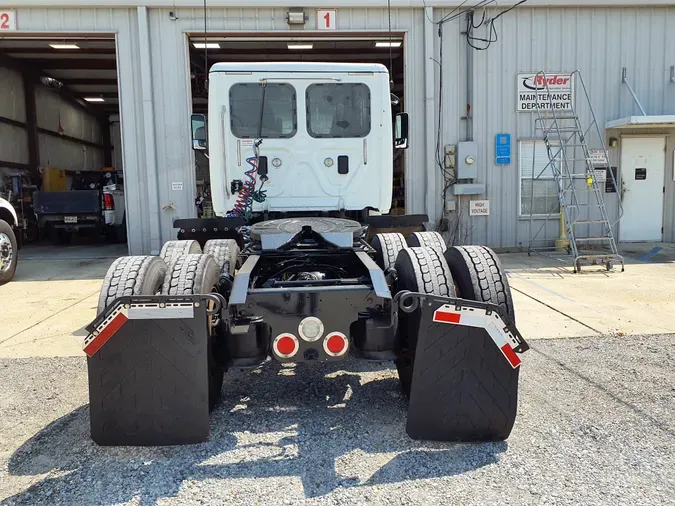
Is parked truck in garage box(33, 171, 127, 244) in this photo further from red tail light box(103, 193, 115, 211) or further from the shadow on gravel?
the shadow on gravel

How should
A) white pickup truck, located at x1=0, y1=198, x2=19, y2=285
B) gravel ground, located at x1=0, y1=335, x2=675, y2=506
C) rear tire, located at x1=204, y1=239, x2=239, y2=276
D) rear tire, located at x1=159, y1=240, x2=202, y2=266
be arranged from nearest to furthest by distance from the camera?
gravel ground, located at x1=0, y1=335, x2=675, y2=506 < rear tire, located at x1=159, y1=240, x2=202, y2=266 < rear tire, located at x1=204, y1=239, x2=239, y2=276 < white pickup truck, located at x1=0, y1=198, x2=19, y2=285

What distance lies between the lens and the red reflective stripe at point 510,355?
291 centimetres

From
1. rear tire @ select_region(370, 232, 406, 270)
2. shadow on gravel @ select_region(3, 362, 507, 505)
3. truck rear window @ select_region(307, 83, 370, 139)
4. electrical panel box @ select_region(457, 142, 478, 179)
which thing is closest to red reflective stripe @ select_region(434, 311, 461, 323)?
shadow on gravel @ select_region(3, 362, 507, 505)

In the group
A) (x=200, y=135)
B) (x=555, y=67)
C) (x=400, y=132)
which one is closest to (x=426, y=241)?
(x=400, y=132)

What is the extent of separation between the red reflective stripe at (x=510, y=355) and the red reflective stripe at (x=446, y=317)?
1.00 ft

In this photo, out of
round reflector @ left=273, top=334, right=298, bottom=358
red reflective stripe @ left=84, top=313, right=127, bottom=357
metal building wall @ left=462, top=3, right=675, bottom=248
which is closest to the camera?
red reflective stripe @ left=84, top=313, right=127, bottom=357

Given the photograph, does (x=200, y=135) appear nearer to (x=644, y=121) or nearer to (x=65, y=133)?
(x=644, y=121)

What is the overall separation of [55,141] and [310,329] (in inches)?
715

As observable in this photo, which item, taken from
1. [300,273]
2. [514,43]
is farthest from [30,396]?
[514,43]

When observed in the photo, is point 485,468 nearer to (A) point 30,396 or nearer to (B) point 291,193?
(A) point 30,396

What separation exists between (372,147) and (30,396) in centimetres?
387

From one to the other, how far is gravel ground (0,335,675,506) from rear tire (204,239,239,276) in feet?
3.52

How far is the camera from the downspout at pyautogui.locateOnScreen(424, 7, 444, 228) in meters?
11.2

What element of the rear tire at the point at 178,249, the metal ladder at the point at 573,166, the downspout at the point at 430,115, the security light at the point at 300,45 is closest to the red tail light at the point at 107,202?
the security light at the point at 300,45
